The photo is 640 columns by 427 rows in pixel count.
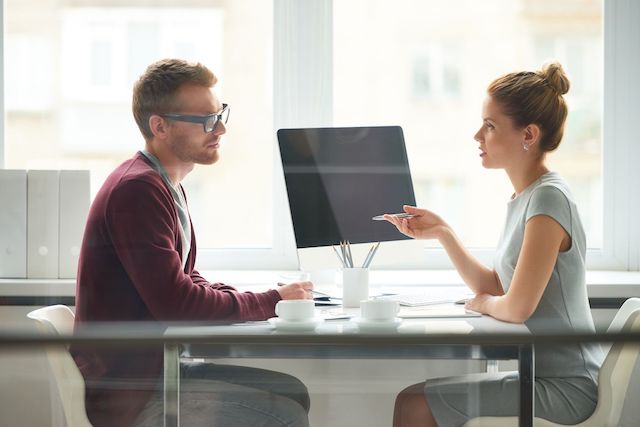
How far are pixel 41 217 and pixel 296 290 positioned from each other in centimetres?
68

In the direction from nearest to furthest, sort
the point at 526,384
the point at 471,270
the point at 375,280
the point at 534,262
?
the point at 526,384
the point at 534,262
the point at 471,270
the point at 375,280

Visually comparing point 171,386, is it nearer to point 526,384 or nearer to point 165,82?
point 526,384

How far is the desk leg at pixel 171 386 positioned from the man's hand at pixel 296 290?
534 millimetres

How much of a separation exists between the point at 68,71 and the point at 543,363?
1547 mm

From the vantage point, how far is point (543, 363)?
1.72 ft

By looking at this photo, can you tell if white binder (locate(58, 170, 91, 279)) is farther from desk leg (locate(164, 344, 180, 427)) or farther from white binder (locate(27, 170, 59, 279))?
desk leg (locate(164, 344, 180, 427))

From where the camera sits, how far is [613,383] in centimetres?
54

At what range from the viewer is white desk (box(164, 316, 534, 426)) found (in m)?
0.42

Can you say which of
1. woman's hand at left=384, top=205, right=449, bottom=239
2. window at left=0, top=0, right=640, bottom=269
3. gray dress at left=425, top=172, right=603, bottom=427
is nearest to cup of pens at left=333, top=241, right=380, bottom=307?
woman's hand at left=384, top=205, right=449, bottom=239

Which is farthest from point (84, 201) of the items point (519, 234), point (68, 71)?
point (519, 234)

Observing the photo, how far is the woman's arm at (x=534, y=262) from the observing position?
111 centimetres

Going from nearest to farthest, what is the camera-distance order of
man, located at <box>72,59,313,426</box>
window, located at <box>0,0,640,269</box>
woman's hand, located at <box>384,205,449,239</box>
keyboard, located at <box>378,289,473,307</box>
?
man, located at <box>72,59,313,426</box>, keyboard, located at <box>378,289,473,307</box>, woman's hand, located at <box>384,205,449,239</box>, window, located at <box>0,0,640,269</box>

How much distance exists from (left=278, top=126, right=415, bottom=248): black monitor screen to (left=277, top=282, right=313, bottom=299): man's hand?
0.14 metres

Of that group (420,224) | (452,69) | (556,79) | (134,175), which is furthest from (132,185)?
(452,69)
